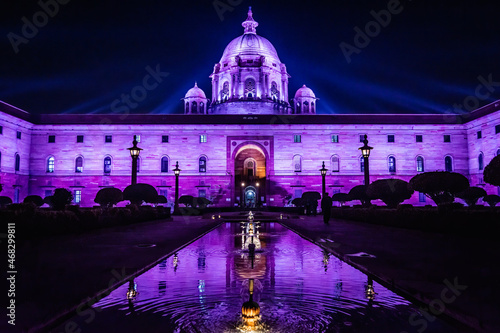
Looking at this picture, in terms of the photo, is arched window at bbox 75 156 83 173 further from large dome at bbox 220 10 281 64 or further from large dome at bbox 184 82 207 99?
large dome at bbox 220 10 281 64

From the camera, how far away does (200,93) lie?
59.9 m

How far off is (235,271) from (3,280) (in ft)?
9.96

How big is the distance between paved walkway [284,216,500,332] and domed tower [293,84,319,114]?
1982 inches

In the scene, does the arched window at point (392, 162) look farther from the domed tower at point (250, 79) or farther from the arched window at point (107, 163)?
the arched window at point (107, 163)

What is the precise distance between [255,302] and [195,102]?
57468 mm

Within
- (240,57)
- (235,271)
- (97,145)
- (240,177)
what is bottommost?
(235,271)

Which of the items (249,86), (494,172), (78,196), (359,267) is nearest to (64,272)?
(359,267)

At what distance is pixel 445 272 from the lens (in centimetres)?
547

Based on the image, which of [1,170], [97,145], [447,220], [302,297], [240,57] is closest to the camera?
[302,297]

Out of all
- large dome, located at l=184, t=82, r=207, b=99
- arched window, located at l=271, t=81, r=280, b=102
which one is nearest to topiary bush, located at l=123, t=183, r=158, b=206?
arched window, located at l=271, t=81, r=280, b=102

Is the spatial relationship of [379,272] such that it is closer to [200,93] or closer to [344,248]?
[344,248]

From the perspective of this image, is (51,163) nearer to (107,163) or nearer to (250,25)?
(107,163)

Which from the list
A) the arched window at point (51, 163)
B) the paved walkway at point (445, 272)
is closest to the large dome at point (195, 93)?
the arched window at point (51, 163)

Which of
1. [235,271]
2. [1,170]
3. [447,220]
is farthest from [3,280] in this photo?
[1,170]
